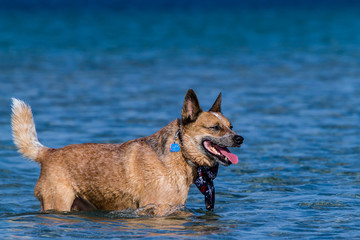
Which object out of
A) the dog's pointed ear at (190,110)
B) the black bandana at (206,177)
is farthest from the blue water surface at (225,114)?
the dog's pointed ear at (190,110)

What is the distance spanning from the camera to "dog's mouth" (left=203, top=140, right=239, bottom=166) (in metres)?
9.48

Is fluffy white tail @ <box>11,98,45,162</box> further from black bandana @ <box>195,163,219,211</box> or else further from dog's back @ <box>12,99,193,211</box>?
black bandana @ <box>195,163,219,211</box>

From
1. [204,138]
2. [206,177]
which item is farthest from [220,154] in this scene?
[206,177]

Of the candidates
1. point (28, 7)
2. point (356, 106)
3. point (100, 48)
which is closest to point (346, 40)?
point (100, 48)

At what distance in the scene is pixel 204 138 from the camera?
31.3 feet

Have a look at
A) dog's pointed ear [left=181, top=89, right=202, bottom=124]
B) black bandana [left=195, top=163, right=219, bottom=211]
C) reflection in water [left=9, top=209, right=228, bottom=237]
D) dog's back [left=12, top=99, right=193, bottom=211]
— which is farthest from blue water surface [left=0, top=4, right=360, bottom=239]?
dog's pointed ear [left=181, top=89, right=202, bottom=124]

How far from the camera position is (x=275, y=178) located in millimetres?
12438

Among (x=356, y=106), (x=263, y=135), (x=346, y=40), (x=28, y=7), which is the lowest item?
(x=263, y=135)

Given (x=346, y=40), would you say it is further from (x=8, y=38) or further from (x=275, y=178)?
(x=275, y=178)

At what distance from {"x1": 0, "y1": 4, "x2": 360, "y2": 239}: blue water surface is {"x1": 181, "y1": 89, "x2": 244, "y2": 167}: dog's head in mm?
873

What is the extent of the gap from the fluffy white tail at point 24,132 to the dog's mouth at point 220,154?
2.32 metres

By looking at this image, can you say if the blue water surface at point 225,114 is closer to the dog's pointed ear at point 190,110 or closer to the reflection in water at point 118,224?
the reflection in water at point 118,224

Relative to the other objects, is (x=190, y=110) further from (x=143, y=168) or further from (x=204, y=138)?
(x=143, y=168)

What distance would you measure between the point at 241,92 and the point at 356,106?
4.31 metres
